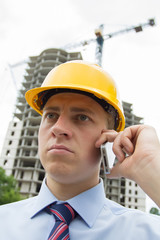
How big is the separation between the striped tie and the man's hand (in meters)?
0.46

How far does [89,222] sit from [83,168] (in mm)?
418

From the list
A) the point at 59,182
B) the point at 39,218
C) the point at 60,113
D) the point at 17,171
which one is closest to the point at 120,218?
the point at 59,182

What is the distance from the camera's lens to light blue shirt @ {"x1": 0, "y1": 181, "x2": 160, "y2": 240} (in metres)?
1.41

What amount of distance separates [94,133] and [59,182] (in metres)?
0.51

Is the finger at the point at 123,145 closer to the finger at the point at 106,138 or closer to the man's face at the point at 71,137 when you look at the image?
the finger at the point at 106,138

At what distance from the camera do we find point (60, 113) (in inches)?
67.7

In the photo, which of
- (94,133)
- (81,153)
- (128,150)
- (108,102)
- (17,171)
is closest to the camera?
(128,150)

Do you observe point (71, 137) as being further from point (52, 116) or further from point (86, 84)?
point (86, 84)

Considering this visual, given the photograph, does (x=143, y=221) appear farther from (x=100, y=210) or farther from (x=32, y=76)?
(x=32, y=76)

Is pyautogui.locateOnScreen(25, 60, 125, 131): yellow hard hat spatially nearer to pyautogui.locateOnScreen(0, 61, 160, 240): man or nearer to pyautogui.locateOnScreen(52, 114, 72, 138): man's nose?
pyautogui.locateOnScreen(0, 61, 160, 240): man

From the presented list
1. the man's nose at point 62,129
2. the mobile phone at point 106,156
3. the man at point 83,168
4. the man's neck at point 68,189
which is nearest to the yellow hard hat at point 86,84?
the man at point 83,168

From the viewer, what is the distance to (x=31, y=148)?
42.8 m

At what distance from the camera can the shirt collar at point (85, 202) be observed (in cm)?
151

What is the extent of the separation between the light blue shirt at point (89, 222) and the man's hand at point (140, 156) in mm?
311
